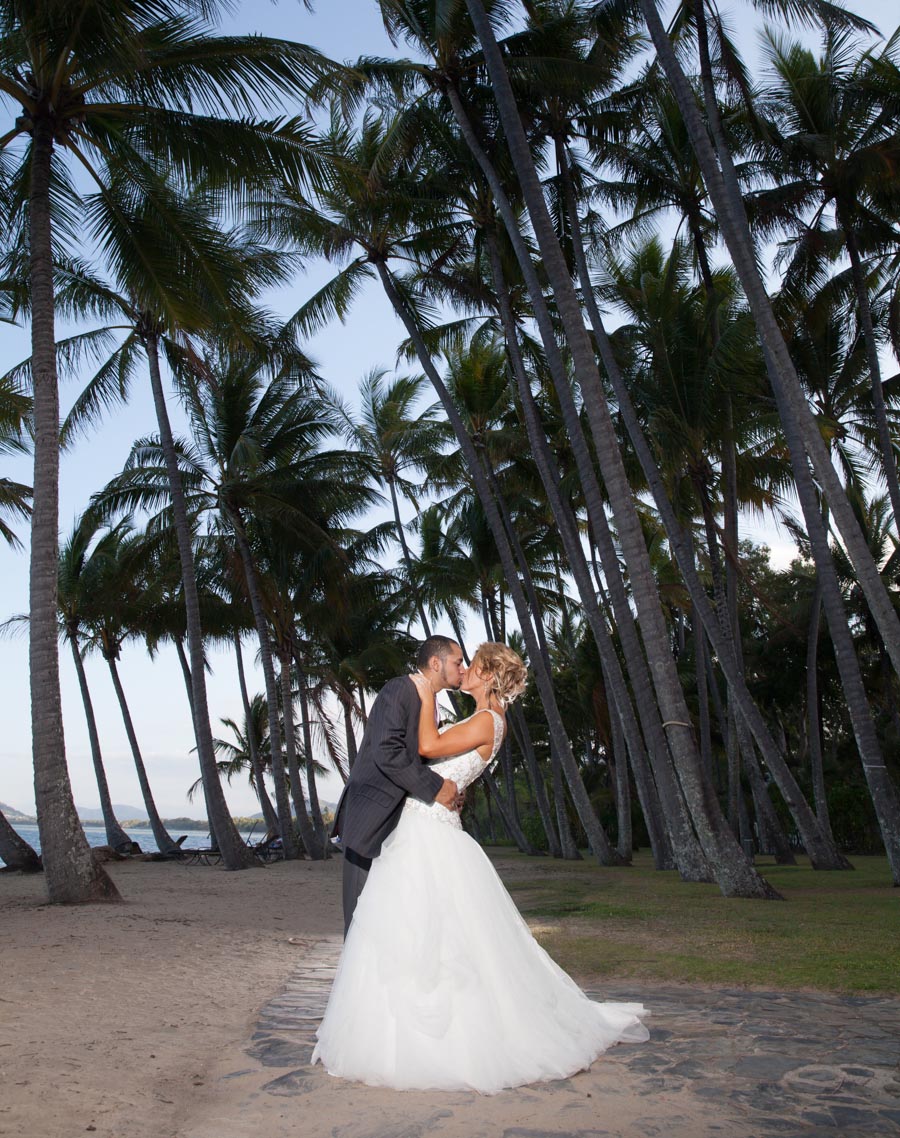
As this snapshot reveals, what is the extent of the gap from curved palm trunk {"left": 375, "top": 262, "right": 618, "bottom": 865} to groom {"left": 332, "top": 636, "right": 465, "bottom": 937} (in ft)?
43.2

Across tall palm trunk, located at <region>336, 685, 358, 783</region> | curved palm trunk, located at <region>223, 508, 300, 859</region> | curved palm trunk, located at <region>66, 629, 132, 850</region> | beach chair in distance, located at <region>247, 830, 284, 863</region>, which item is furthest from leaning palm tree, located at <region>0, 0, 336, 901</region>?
tall palm trunk, located at <region>336, 685, 358, 783</region>

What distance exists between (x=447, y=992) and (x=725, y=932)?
4777 millimetres

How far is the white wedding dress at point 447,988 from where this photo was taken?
377 centimetres

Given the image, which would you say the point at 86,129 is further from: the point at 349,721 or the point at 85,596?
the point at 349,721

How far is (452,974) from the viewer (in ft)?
13.1

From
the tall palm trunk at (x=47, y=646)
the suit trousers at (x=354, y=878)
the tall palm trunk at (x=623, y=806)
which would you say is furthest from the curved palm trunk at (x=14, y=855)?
the suit trousers at (x=354, y=878)

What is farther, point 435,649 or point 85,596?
point 85,596

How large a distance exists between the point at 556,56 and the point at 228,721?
126 feet

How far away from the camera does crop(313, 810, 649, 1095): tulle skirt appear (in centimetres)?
377

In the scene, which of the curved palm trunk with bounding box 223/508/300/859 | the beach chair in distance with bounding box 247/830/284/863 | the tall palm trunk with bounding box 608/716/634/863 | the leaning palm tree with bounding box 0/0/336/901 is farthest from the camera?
the beach chair in distance with bounding box 247/830/284/863

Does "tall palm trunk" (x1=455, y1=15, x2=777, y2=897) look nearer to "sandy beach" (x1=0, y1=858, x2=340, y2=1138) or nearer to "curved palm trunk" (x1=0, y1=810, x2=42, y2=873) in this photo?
"sandy beach" (x1=0, y1=858, x2=340, y2=1138)

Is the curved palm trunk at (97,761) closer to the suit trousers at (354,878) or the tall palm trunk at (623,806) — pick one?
the tall palm trunk at (623,806)

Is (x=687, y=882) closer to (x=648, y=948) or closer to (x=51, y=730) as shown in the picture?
(x=648, y=948)

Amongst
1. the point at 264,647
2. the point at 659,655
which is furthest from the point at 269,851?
the point at 659,655
